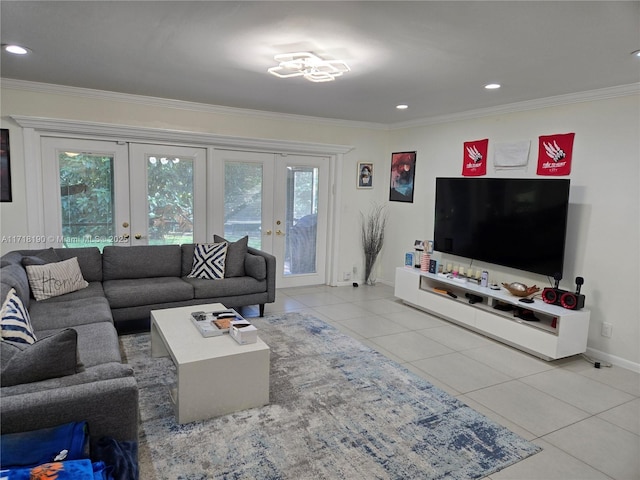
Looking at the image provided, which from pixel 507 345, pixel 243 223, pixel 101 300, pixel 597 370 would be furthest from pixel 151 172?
pixel 597 370

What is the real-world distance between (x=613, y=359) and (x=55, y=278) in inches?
196

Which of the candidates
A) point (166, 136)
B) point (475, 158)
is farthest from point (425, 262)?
point (166, 136)

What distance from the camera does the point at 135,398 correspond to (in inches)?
72.9

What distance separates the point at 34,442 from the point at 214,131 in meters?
4.27

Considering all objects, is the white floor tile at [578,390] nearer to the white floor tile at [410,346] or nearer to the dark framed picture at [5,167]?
the white floor tile at [410,346]

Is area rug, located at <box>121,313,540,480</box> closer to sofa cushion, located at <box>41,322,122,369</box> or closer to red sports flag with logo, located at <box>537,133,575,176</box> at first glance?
sofa cushion, located at <box>41,322,122,369</box>

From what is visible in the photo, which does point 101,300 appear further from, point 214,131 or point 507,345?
point 507,345

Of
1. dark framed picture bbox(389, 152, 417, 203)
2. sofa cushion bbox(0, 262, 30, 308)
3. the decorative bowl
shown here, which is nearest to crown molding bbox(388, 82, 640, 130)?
dark framed picture bbox(389, 152, 417, 203)

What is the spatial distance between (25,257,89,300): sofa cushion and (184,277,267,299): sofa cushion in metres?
1.01

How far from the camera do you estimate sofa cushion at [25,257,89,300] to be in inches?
142

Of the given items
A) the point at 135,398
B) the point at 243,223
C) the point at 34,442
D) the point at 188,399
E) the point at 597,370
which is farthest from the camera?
the point at 243,223

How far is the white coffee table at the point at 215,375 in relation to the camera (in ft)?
8.41

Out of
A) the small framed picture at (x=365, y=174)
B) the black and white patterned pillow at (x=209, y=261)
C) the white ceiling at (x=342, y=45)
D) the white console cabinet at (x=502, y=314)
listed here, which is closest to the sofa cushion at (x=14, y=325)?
the white ceiling at (x=342, y=45)

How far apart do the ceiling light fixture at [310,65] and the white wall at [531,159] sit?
2.27 meters
